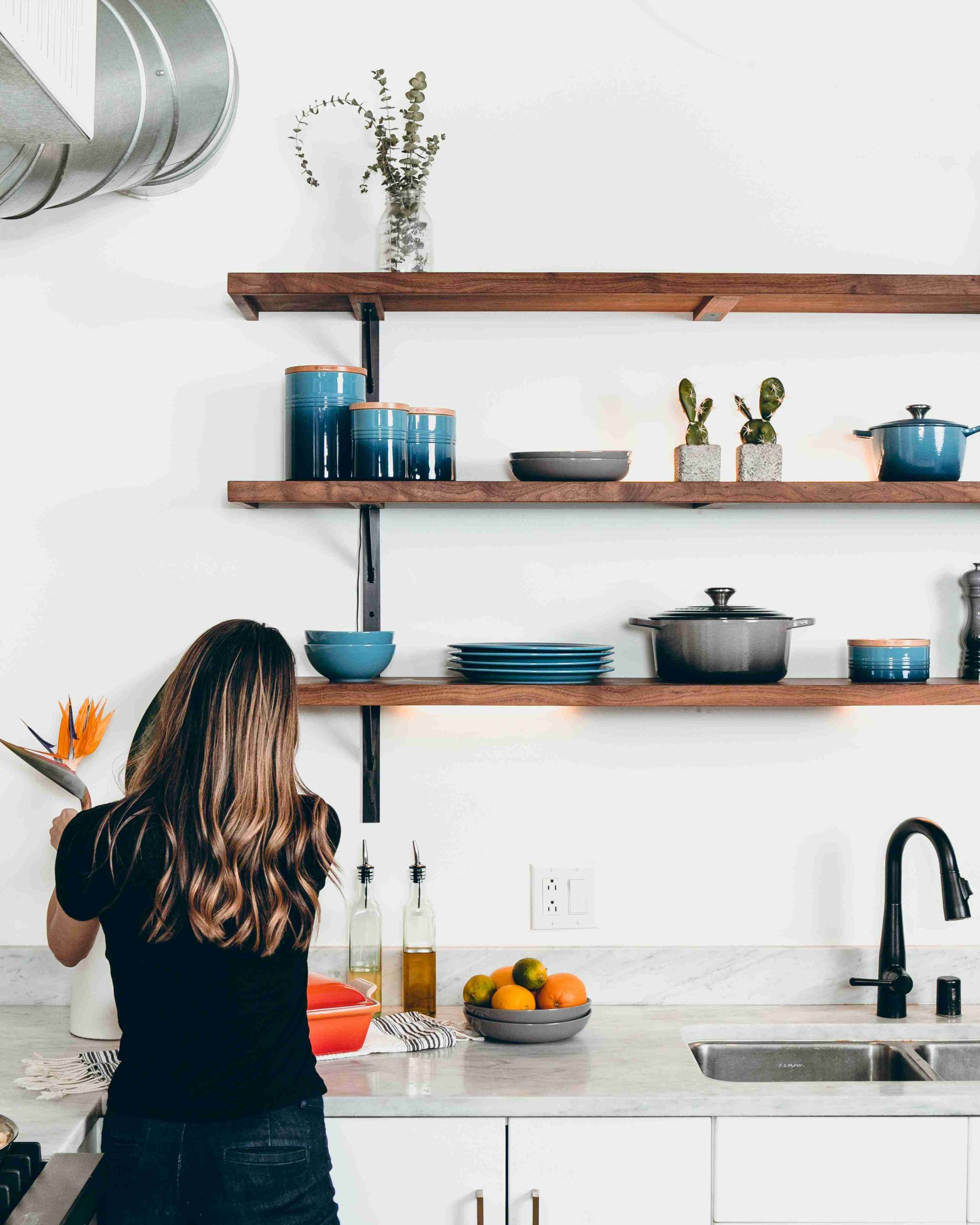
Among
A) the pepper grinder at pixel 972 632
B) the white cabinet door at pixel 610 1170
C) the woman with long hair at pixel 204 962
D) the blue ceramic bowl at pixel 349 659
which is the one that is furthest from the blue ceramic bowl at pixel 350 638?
the pepper grinder at pixel 972 632

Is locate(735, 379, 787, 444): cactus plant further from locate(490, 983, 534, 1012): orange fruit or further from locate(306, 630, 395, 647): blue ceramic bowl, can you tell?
locate(490, 983, 534, 1012): orange fruit

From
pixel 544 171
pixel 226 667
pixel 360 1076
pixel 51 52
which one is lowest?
pixel 360 1076

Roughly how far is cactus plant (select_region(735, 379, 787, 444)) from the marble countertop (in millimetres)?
1025

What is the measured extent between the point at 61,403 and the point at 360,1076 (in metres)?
1.33

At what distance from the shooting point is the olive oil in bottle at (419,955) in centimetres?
214

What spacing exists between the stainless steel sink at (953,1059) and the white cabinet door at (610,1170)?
1.62ft

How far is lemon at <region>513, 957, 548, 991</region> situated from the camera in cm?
200

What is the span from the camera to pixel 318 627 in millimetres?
2283

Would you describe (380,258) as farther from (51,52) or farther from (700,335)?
(51,52)

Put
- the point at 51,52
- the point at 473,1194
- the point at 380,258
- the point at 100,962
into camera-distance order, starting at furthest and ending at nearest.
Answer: the point at 380,258
the point at 100,962
the point at 473,1194
the point at 51,52

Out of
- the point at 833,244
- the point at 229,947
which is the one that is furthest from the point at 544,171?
the point at 229,947

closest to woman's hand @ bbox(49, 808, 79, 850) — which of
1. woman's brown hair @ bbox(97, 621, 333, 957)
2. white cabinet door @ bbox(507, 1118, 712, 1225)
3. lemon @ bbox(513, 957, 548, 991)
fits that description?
woman's brown hair @ bbox(97, 621, 333, 957)

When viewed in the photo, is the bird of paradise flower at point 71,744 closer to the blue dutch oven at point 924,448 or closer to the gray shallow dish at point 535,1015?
the gray shallow dish at point 535,1015

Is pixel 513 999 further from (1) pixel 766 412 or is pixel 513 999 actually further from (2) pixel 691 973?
(1) pixel 766 412
